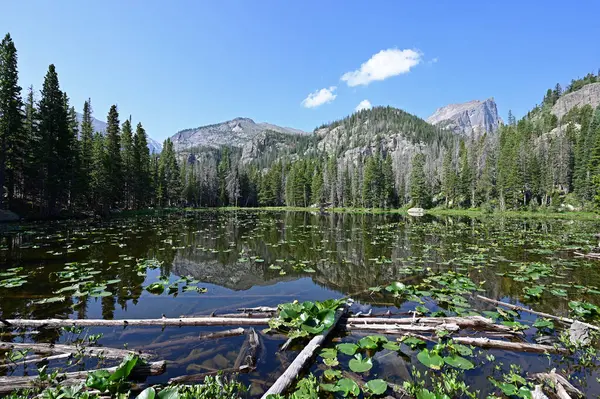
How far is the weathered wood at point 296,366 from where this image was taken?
4266mm

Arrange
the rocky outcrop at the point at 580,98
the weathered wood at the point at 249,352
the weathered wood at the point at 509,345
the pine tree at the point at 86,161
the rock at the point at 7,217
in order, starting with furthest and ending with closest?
the rocky outcrop at the point at 580,98, the pine tree at the point at 86,161, the rock at the point at 7,217, the weathered wood at the point at 509,345, the weathered wood at the point at 249,352

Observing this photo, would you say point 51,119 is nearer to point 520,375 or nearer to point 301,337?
point 301,337

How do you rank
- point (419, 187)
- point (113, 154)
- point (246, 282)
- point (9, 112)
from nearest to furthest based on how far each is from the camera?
point (246, 282) → point (9, 112) → point (113, 154) → point (419, 187)

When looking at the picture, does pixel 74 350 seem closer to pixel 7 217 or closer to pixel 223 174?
pixel 7 217

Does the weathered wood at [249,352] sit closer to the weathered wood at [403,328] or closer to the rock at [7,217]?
the weathered wood at [403,328]

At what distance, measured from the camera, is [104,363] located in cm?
521

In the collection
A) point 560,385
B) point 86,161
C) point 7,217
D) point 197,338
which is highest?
point 86,161

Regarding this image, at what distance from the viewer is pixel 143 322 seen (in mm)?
6676

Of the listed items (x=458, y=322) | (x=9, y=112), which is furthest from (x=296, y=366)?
(x=9, y=112)

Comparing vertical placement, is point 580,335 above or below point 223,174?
below

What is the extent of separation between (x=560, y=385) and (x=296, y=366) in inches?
165

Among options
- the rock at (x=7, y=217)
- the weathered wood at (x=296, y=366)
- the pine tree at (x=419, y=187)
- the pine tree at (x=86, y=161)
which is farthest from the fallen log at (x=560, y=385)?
the pine tree at (x=419, y=187)

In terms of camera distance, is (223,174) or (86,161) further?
(223,174)

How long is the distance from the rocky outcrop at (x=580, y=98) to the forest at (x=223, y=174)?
4765 centimetres
